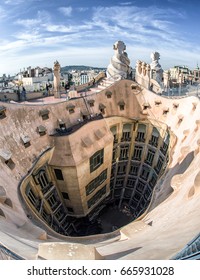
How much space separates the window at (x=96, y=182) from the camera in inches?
1135

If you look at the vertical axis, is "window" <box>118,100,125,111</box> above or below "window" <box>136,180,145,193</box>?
above

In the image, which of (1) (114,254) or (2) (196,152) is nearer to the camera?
(1) (114,254)

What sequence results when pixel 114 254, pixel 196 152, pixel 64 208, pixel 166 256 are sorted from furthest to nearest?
1. pixel 64 208
2. pixel 196 152
3. pixel 114 254
4. pixel 166 256

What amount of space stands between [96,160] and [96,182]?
3.27 meters

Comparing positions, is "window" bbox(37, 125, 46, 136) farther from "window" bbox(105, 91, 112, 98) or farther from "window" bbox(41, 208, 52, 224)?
"window" bbox(105, 91, 112, 98)

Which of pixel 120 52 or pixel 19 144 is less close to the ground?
pixel 120 52

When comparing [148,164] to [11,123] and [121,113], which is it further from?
[11,123]

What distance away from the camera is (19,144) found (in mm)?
23250

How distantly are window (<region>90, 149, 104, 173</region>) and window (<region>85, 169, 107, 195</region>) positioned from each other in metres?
1.85

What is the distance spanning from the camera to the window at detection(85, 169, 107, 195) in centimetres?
2882

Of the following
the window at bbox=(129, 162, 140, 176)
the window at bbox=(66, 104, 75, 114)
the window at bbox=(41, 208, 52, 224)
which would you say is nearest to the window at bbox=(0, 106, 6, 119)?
the window at bbox=(66, 104, 75, 114)
